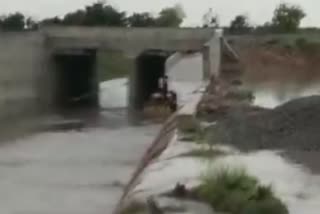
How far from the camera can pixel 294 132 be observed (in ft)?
80.7

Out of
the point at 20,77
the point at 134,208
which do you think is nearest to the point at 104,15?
the point at 20,77

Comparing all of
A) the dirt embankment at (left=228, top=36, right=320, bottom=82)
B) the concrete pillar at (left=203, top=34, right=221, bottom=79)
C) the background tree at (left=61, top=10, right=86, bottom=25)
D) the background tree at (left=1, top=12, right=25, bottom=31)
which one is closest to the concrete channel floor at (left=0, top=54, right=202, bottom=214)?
the concrete pillar at (left=203, top=34, right=221, bottom=79)

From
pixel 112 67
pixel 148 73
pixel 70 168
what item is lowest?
pixel 112 67

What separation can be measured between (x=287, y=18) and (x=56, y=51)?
32.9 meters

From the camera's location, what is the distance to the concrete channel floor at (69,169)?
24.6 metres

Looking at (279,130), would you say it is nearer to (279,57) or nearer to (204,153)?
(204,153)

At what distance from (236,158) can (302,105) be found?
20.9 ft

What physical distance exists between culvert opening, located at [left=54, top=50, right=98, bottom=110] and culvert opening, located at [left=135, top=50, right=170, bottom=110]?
11.1 ft

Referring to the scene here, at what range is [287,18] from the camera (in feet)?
307

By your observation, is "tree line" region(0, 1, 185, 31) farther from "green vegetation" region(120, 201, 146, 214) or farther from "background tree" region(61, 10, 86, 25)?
"green vegetation" region(120, 201, 146, 214)

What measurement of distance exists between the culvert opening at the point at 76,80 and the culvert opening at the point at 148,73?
3.39m

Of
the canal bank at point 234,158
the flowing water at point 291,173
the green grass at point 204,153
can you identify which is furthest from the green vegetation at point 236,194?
the green grass at point 204,153

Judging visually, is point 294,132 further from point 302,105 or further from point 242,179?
point 242,179

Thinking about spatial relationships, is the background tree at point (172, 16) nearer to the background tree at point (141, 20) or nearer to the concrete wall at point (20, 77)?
the background tree at point (141, 20)
